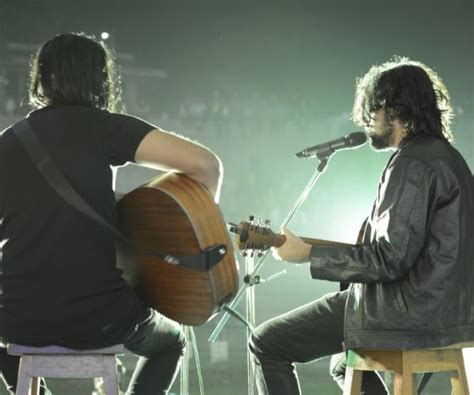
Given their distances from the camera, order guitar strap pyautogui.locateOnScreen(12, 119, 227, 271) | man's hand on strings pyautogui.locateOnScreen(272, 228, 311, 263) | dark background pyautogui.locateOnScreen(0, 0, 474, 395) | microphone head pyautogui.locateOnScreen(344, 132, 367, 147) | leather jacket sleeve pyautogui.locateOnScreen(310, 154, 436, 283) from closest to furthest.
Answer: guitar strap pyautogui.locateOnScreen(12, 119, 227, 271), leather jacket sleeve pyautogui.locateOnScreen(310, 154, 436, 283), man's hand on strings pyautogui.locateOnScreen(272, 228, 311, 263), microphone head pyautogui.locateOnScreen(344, 132, 367, 147), dark background pyautogui.locateOnScreen(0, 0, 474, 395)

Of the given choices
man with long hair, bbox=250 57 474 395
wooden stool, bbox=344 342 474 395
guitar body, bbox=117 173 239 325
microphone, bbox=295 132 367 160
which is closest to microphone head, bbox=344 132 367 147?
microphone, bbox=295 132 367 160

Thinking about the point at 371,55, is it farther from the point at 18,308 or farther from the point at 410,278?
the point at 18,308

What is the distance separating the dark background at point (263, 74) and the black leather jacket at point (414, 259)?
3.63m

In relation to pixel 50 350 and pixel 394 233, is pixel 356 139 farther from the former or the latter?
pixel 50 350

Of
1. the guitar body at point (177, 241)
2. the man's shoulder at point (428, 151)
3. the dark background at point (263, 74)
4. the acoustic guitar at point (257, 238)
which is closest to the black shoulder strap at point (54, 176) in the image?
the guitar body at point (177, 241)

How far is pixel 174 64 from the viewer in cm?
690

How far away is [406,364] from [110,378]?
881 millimetres

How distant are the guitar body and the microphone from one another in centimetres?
130

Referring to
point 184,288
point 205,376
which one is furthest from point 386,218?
point 205,376

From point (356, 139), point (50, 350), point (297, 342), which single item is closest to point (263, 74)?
point (356, 139)

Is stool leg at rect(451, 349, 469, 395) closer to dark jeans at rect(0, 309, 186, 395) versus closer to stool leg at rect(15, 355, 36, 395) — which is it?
dark jeans at rect(0, 309, 186, 395)

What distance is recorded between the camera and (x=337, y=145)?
3.54m

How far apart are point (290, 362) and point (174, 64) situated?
449 cm

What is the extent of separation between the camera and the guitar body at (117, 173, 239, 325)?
Result: 2248 millimetres
